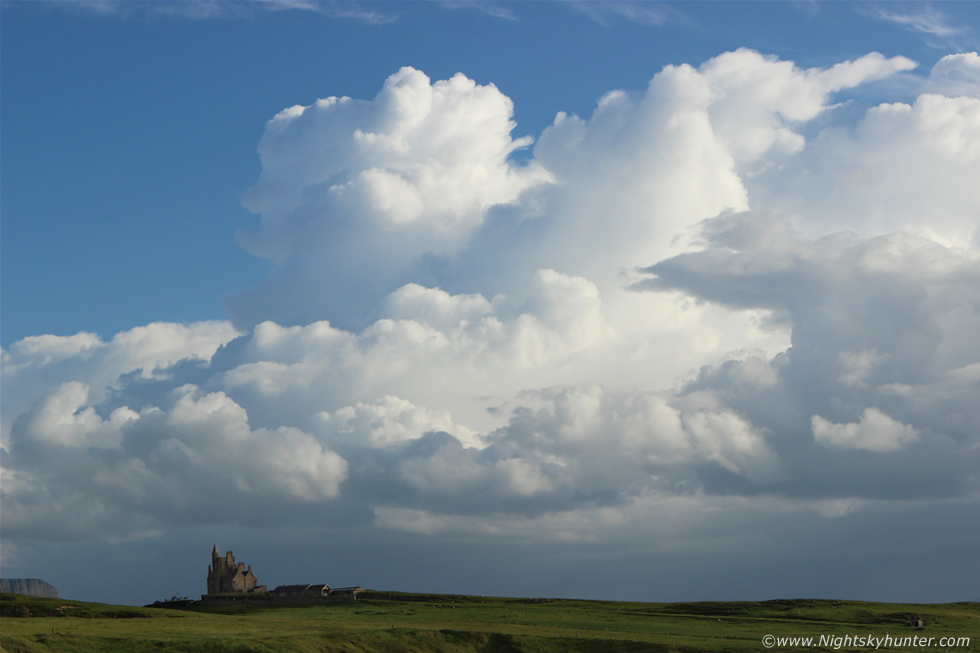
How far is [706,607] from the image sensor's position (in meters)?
196

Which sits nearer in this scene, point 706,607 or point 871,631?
point 871,631

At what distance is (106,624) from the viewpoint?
5576 inches

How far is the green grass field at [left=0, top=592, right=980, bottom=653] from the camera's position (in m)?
118

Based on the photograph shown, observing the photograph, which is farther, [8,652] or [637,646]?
[637,646]

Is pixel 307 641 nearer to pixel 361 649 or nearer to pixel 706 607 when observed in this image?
pixel 361 649

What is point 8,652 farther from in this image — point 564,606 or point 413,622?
point 564,606

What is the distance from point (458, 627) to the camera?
15000 cm

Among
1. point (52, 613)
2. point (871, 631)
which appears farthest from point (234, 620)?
point (871, 631)

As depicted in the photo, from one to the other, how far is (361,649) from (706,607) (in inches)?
3901

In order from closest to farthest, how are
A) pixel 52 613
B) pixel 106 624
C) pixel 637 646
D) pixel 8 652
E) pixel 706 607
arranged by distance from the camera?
pixel 8 652 < pixel 637 646 < pixel 106 624 < pixel 52 613 < pixel 706 607

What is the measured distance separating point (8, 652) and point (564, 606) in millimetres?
128444

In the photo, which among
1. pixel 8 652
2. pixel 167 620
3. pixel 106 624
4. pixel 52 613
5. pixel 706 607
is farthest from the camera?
pixel 706 607

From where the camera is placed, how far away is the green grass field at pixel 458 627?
386 feet

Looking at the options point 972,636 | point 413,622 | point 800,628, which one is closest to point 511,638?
point 413,622
